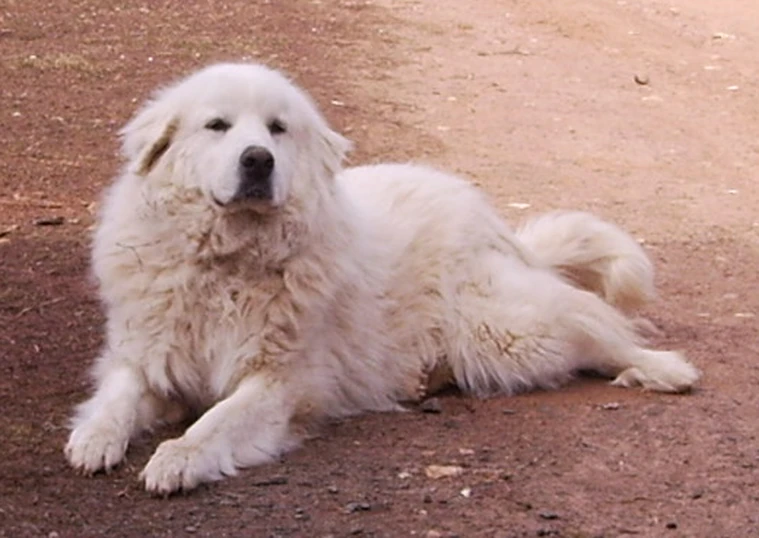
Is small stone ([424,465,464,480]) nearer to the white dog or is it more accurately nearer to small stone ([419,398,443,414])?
the white dog

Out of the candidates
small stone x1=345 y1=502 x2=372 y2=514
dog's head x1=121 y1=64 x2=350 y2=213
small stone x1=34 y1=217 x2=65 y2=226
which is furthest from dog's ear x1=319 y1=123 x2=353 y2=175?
small stone x1=34 y1=217 x2=65 y2=226

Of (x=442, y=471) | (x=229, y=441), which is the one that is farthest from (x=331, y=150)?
(x=442, y=471)

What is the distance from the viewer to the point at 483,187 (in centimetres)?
903

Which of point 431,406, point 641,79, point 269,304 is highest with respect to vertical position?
point 269,304

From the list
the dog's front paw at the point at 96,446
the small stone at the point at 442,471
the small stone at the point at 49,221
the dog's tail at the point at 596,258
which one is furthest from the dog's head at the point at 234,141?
the small stone at the point at 49,221

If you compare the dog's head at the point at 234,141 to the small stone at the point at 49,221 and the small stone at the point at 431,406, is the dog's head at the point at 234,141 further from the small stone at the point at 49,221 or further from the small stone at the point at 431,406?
the small stone at the point at 49,221

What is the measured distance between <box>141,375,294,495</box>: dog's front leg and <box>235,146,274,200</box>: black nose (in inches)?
24.0

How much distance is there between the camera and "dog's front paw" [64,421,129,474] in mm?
4844

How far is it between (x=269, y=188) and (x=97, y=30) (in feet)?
27.2

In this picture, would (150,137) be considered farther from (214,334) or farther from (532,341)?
(532,341)

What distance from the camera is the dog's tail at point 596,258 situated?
6316mm

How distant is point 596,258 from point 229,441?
6.74 ft

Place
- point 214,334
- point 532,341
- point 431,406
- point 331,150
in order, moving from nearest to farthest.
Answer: point 214,334 < point 331,150 < point 431,406 < point 532,341

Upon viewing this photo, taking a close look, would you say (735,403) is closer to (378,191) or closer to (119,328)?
(378,191)
